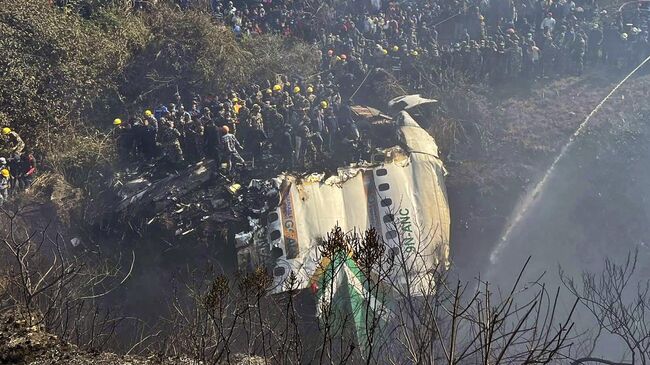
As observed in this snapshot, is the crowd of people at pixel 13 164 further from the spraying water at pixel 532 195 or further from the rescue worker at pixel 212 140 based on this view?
the spraying water at pixel 532 195

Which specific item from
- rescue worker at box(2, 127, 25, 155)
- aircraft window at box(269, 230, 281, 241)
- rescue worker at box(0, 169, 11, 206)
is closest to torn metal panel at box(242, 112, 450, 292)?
aircraft window at box(269, 230, 281, 241)

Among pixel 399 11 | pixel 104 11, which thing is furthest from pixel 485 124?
pixel 104 11

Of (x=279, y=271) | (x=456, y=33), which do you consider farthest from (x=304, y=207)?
(x=456, y=33)

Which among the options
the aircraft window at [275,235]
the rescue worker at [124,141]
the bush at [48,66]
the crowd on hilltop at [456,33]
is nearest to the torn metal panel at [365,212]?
the aircraft window at [275,235]

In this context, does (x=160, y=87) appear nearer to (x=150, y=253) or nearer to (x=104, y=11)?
(x=104, y=11)

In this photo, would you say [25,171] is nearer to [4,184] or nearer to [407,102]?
[4,184]

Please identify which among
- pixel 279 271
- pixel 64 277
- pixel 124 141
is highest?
pixel 124 141
